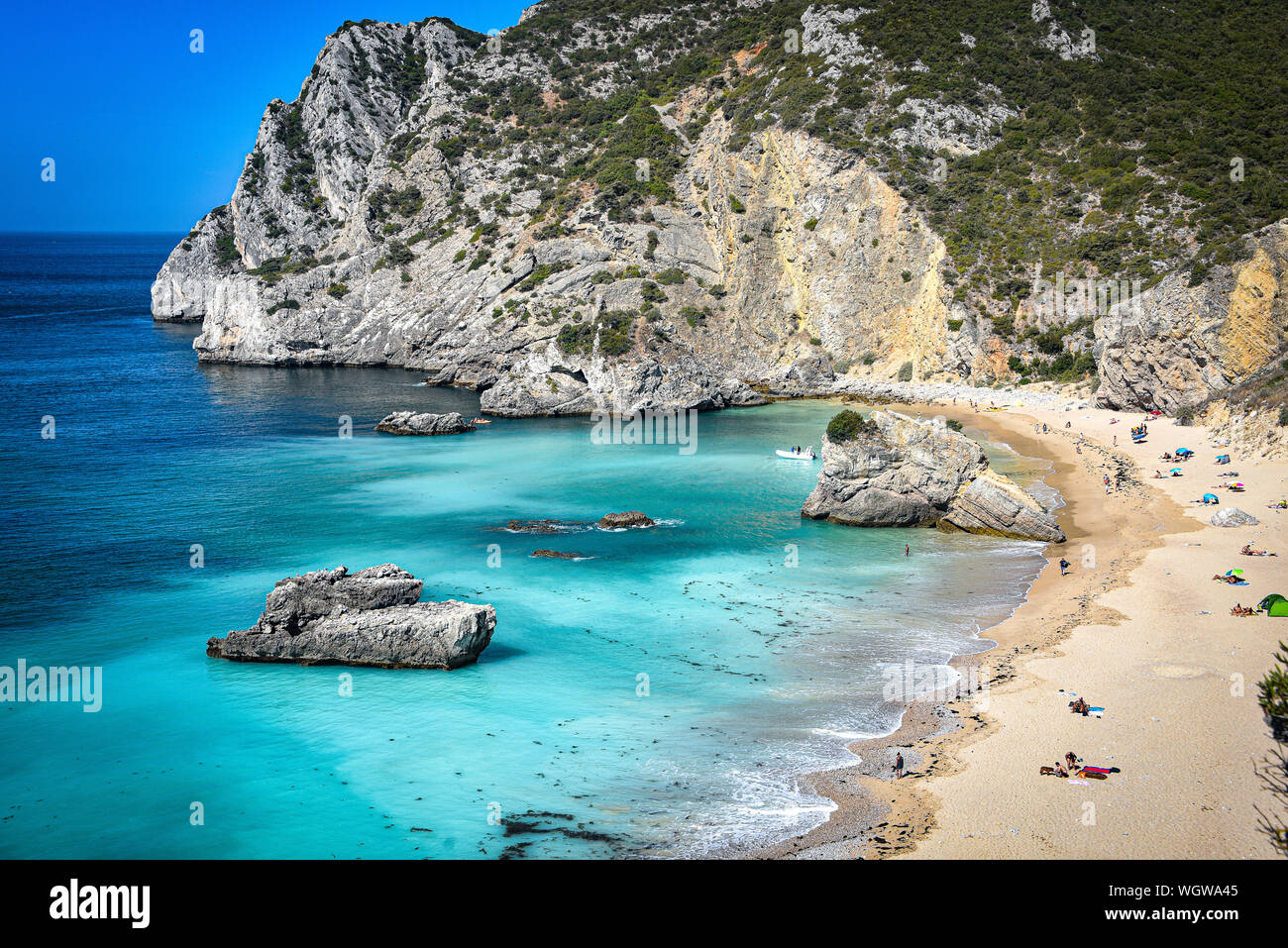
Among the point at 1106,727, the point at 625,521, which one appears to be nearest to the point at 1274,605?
the point at 1106,727

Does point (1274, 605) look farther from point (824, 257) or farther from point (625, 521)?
point (824, 257)

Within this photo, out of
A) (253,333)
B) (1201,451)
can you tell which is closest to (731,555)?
(1201,451)

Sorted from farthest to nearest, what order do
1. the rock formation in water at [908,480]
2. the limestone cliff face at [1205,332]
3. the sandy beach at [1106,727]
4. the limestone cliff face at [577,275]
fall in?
the limestone cliff face at [577,275], the limestone cliff face at [1205,332], the rock formation in water at [908,480], the sandy beach at [1106,727]

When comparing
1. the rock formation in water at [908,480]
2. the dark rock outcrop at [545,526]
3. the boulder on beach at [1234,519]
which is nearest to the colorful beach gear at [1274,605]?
the boulder on beach at [1234,519]

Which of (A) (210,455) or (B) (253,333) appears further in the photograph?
(B) (253,333)

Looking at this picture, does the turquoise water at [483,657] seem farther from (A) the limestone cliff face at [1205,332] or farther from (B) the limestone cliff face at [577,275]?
(B) the limestone cliff face at [577,275]
